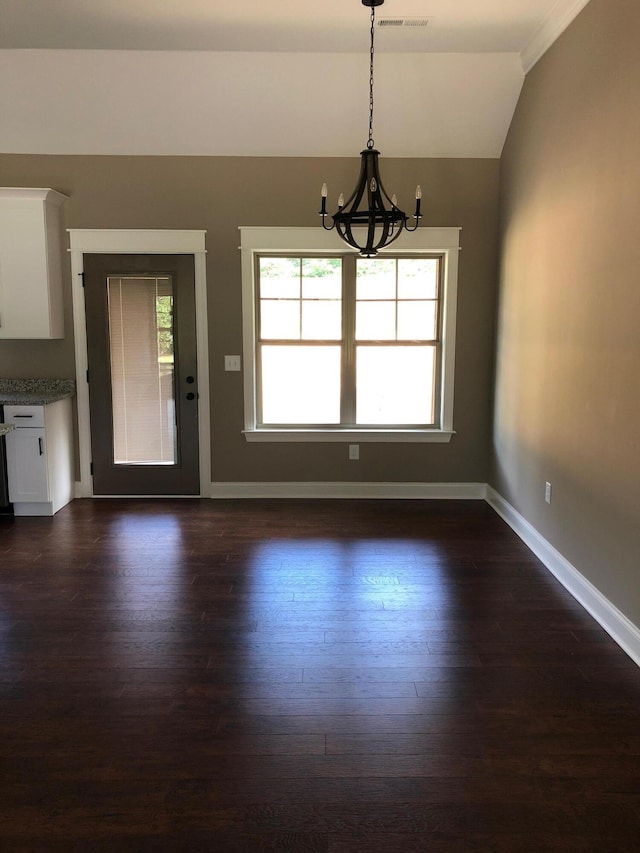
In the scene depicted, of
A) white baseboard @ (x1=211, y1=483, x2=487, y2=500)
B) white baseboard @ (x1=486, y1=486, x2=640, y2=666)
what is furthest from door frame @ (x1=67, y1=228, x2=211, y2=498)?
white baseboard @ (x1=486, y1=486, x2=640, y2=666)

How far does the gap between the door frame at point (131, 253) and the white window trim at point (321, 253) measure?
33cm

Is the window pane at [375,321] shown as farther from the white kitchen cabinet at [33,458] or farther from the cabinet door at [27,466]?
the cabinet door at [27,466]

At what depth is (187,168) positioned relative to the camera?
16.3 ft

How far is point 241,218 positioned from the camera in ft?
16.5

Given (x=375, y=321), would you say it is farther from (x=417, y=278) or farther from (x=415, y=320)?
(x=417, y=278)

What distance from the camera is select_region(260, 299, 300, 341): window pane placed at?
521 centimetres

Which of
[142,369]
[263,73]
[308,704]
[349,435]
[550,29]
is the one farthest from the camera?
[349,435]

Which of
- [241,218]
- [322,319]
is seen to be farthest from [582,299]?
[241,218]

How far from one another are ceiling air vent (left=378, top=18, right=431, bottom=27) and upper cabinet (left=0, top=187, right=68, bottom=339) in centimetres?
264

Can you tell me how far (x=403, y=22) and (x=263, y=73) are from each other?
1037 mm

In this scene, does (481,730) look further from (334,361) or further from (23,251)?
(23,251)

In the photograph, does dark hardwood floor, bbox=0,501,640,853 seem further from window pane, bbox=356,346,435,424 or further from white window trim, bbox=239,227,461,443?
window pane, bbox=356,346,435,424

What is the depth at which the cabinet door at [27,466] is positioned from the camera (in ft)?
15.6

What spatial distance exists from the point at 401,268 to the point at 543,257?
1.40m
